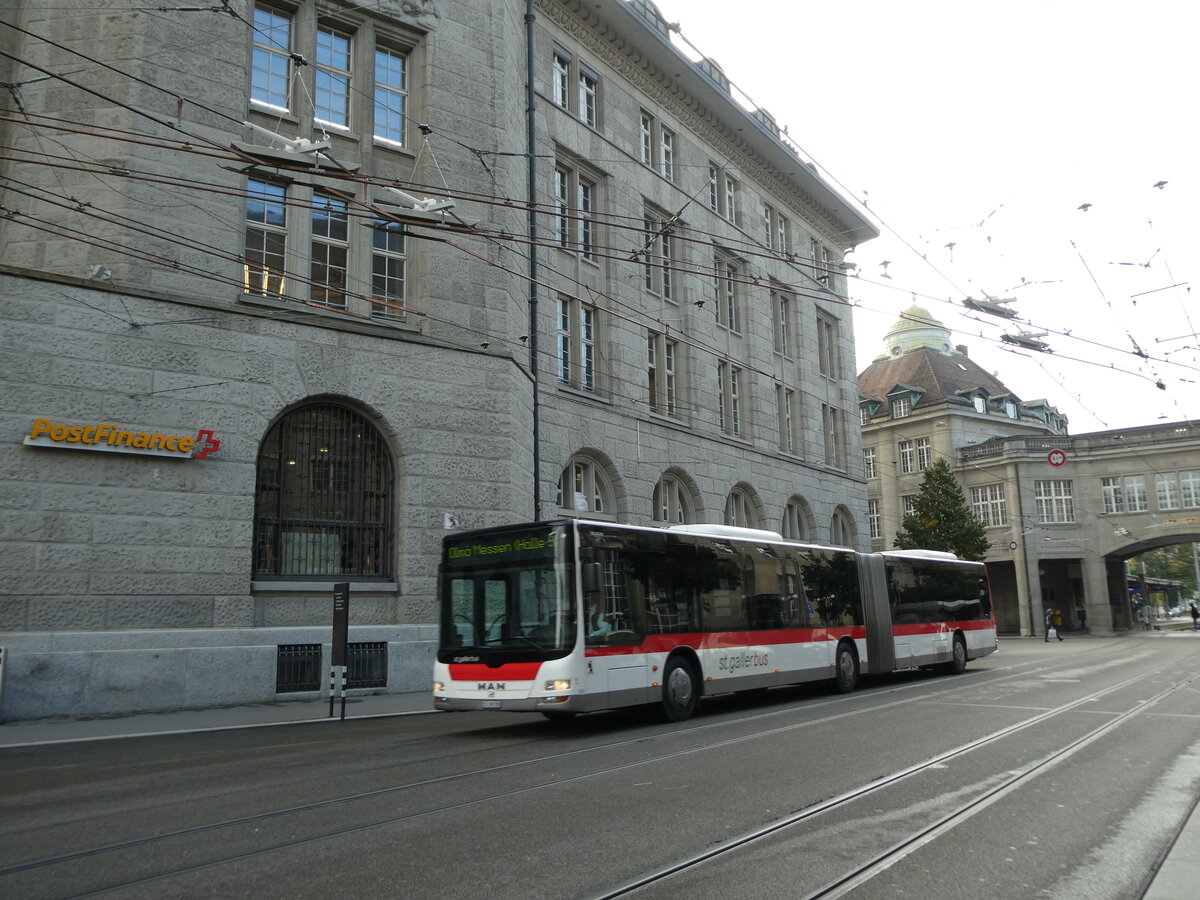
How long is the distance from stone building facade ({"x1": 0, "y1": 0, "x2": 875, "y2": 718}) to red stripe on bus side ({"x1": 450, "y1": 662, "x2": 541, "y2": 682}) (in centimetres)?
543

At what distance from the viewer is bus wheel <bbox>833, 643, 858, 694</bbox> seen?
57.9ft

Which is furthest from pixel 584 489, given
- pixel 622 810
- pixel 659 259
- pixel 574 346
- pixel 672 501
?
pixel 622 810

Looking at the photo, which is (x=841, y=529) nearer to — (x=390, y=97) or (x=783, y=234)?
(x=783, y=234)

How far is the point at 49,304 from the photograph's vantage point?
15617 mm

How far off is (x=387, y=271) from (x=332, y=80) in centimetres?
394

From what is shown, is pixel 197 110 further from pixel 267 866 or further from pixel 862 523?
pixel 862 523

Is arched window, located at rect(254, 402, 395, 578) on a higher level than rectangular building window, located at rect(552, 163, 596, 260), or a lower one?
lower

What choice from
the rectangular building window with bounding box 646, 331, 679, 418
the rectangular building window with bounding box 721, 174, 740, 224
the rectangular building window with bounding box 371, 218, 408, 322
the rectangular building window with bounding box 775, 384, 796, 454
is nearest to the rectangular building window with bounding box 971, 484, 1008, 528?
the rectangular building window with bounding box 775, 384, 796, 454

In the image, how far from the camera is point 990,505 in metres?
60.0

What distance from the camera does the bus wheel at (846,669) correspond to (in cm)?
1764

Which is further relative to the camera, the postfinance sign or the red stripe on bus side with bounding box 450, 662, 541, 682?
the postfinance sign

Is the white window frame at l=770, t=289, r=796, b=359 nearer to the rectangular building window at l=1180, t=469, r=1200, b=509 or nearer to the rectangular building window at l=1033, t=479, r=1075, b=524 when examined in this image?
the rectangular building window at l=1033, t=479, r=1075, b=524

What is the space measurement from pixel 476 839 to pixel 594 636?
5.94m

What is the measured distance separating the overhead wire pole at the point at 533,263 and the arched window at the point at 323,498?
407 centimetres
